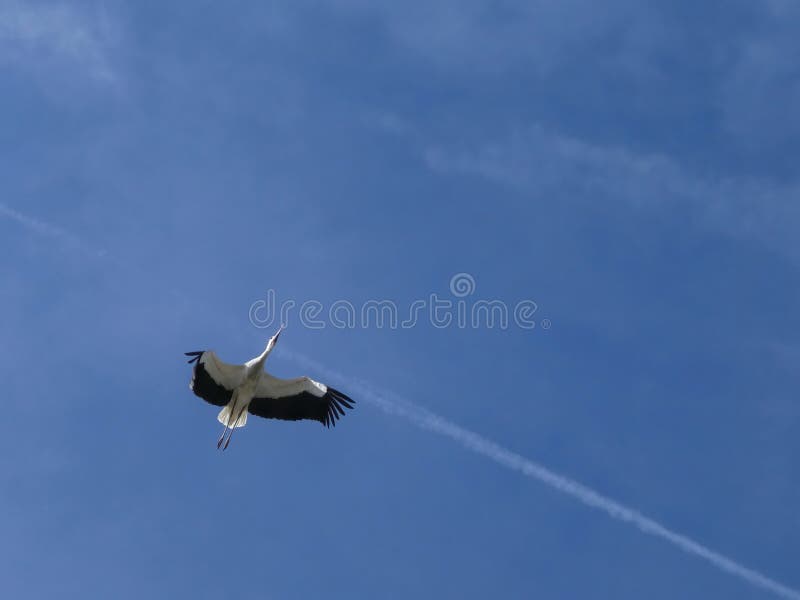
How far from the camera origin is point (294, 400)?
4500 cm

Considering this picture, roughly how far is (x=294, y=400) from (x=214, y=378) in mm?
2380

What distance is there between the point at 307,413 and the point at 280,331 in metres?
2.32

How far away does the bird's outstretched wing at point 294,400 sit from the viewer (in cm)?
4456

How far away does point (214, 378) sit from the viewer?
4391cm

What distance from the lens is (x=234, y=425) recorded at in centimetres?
4478

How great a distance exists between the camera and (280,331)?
4438 centimetres

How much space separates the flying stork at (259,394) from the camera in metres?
43.8

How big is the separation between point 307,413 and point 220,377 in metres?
2.55

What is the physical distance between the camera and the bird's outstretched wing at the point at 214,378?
1705 inches

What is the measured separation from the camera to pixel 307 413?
44750 millimetres

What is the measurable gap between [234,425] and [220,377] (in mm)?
1553

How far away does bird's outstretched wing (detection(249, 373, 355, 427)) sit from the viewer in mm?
44562

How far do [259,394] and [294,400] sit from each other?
3.13 feet

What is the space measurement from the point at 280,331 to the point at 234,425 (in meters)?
2.83
